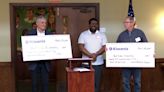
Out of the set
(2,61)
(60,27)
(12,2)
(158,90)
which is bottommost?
(158,90)

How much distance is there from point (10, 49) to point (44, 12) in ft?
8.54

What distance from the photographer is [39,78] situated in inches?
191

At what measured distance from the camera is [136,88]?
16.3 ft

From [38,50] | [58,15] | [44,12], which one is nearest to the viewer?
[38,50]

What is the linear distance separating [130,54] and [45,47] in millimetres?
1320

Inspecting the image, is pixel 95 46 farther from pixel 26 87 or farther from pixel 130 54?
pixel 26 87

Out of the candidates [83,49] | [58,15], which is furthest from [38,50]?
[58,15]

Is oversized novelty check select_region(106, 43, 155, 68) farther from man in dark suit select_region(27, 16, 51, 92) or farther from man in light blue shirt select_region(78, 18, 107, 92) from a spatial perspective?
man in dark suit select_region(27, 16, 51, 92)

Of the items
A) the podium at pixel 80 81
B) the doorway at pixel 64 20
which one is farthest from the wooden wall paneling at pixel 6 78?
the podium at pixel 80 81

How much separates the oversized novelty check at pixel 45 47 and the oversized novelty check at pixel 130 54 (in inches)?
26.6

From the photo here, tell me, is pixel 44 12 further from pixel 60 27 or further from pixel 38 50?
pixel 38 50

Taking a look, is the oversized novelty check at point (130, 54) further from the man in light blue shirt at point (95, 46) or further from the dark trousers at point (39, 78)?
the dark trousers at point (39, 78)

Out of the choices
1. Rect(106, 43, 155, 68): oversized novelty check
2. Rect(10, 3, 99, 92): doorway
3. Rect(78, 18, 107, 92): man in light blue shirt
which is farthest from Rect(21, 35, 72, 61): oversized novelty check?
Rect(10, 3, 99, 92): doorway

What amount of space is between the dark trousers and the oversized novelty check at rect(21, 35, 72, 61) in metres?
0.15
